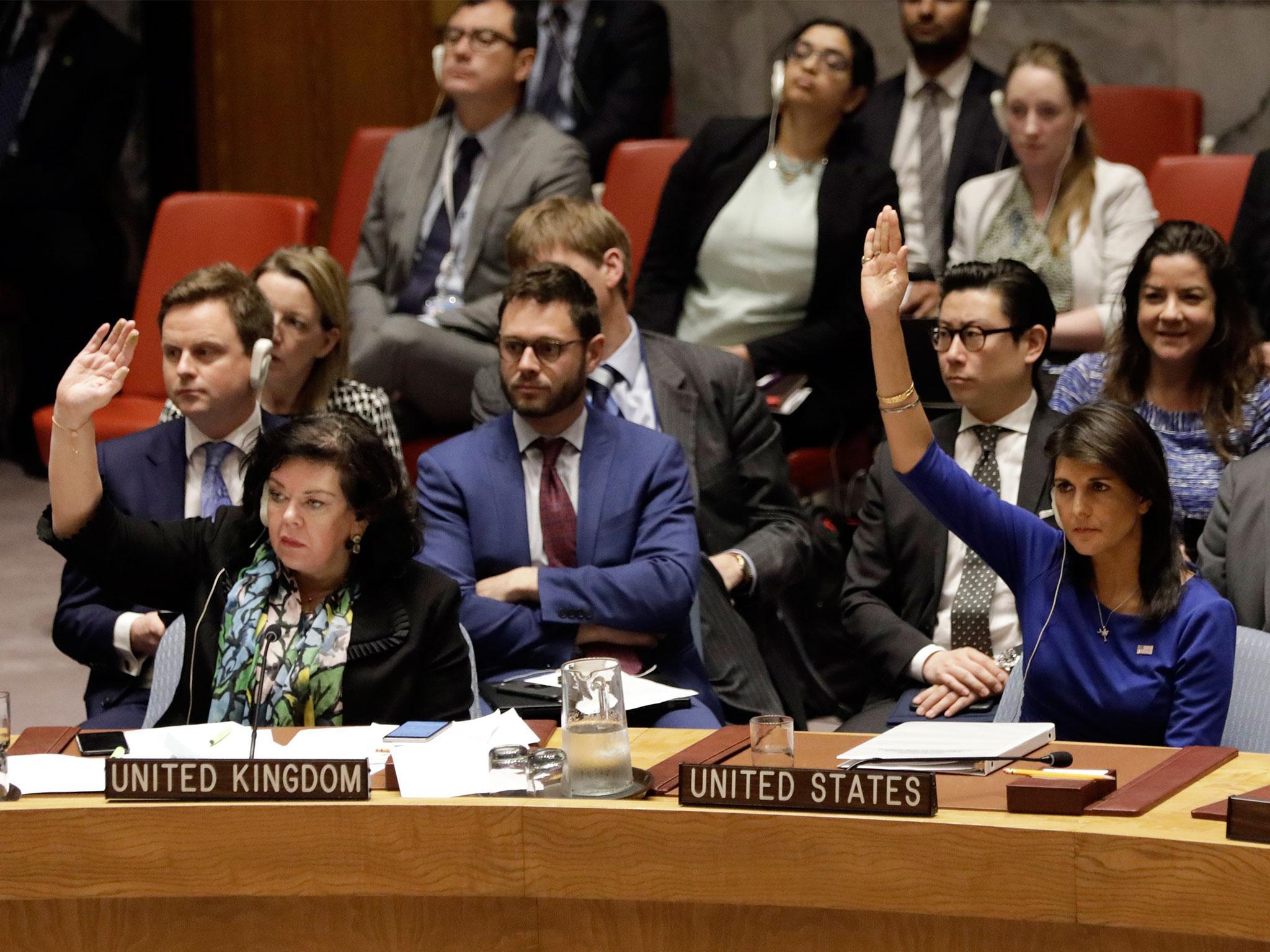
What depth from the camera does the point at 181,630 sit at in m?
2.40

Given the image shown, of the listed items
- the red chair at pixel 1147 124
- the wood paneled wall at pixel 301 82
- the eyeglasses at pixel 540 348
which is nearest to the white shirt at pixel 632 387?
the eyeglasses at pixel 540 348

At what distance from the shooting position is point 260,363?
290 centimetres

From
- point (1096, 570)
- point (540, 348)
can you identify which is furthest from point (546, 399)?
point (1096, 570)

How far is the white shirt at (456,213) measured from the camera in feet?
13.8

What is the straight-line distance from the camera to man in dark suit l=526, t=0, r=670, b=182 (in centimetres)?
479

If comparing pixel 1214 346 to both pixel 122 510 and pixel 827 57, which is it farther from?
pixel 122 510

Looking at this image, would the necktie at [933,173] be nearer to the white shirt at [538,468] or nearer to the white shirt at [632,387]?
the white shirt at [632,387]

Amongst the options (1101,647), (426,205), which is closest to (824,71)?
(426,205)

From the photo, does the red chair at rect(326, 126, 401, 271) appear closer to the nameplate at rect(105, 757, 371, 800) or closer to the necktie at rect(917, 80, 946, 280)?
the necktie at rect(917, 80, 946, 280)

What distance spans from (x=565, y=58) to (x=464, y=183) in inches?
28.9

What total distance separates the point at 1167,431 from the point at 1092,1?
209cm

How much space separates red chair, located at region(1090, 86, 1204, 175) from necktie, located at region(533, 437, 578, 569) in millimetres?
2163

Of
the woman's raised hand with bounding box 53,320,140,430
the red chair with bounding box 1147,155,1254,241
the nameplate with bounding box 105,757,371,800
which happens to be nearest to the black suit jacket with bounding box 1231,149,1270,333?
the red chair with bounding box 1147,155,1254,241

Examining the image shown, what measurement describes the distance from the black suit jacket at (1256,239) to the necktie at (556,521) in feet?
5.52
